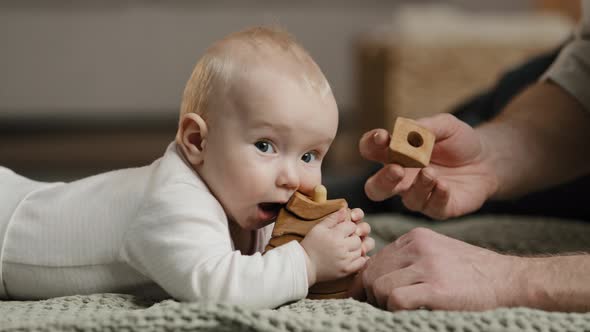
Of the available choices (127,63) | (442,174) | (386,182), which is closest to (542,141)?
(442,174)

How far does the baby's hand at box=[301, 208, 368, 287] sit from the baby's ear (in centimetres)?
14

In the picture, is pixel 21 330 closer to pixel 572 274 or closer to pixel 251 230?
pixel 251 230

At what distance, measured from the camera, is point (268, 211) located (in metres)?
0.87

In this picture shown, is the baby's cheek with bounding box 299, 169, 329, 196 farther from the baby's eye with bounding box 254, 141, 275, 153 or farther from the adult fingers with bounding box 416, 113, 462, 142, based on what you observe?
the adult fingers with bounding box 416, 113, 462, 142

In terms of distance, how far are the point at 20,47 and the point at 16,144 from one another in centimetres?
44

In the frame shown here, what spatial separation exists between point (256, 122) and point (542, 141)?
0.63 m

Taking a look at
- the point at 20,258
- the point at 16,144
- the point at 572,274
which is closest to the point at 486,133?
the point at 572,274

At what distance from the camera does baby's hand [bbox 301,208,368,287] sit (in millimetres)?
814

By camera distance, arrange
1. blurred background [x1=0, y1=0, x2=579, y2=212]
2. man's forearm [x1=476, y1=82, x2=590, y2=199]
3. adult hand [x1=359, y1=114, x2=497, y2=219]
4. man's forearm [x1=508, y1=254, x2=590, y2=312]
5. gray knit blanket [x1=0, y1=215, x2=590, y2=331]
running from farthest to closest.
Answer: blurred background [x1=0, y1=0, x2=579, y2=212]
man's forearm [x1=476, y1=82, x2=590, y2=199]
adult hand [x1=359, y1=114, x2=497, y2=219]
man's forearm [x1=508, y1=254, x2=590, y2=312]
gray knit blanket [x1=0, y1=215, x2=590, y2=331]

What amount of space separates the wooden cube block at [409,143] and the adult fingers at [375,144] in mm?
25

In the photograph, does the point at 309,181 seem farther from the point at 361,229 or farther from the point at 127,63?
the point at 127,63

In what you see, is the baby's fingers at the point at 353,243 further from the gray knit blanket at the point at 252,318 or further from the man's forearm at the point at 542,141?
the man's forearm at the point at 542,141

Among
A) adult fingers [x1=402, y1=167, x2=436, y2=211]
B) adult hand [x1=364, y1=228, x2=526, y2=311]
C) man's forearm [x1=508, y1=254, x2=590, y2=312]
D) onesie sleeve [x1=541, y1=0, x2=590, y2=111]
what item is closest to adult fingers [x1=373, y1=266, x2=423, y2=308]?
adult hand [x1=364, y1=228, x2=526, y2=311]

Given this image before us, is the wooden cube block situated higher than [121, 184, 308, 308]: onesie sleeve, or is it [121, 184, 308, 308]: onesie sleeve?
the wooden cube block
